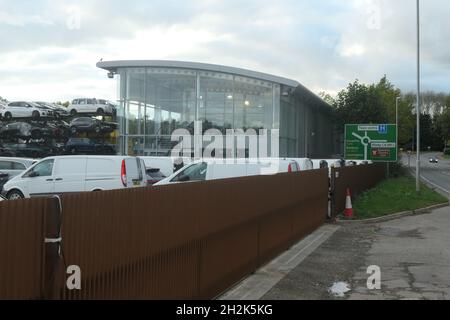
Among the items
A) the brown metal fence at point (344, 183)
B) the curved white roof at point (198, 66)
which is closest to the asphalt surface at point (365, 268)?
the brown metal fence at point (344, 183)

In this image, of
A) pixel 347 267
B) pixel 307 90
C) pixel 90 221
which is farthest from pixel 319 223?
pixel 307 90

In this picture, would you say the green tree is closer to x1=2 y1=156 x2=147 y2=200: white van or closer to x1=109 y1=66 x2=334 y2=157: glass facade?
x1=109 y1=66 x2=334 y2=157: glass facade

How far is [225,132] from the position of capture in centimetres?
4109

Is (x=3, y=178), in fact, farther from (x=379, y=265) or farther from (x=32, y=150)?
(x=32, y=150)

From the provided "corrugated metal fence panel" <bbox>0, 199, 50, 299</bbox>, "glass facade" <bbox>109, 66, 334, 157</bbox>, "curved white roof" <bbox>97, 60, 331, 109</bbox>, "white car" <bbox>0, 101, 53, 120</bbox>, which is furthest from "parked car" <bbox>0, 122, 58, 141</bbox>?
"corrugated metal fence panel" <bbox>0, 199, 50, 299</bbox>

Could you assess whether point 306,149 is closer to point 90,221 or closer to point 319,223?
point 319,223

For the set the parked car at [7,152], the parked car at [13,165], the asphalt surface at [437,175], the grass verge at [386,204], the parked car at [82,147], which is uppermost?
the parked car at [82,147]

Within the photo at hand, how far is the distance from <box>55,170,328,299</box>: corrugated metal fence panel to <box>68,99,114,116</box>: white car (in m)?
39.9

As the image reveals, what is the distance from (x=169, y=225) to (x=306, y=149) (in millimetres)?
47902

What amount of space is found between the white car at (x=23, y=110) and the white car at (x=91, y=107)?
2.65m

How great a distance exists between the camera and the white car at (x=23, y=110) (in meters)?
47.7

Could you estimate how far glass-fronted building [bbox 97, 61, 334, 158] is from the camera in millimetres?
41500

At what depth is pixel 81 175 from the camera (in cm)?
1680

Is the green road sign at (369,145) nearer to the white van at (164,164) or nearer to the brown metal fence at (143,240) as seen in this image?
the white van at (164,164)
